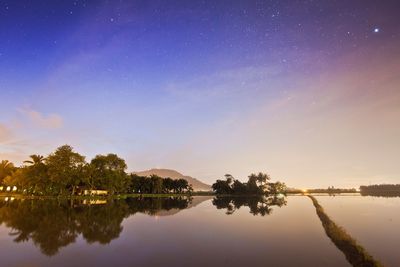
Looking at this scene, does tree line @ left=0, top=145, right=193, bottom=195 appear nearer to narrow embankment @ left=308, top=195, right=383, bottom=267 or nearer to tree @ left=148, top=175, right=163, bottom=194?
tree @ left=148, top=175, right=163, bottom=194

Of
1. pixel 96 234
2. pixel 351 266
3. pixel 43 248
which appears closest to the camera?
pixel 351 266

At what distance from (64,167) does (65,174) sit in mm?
2192

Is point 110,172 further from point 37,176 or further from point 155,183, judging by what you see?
point 155,183

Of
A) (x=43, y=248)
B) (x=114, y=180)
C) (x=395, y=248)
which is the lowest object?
(x=395, y=248)

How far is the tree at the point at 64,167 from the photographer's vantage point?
97438 mm

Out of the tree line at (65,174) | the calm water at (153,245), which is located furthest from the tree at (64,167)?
the calm water at (153,245)

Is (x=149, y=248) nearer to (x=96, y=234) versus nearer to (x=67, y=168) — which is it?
(x=96, y=234)

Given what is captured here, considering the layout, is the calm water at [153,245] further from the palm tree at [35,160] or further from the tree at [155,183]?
the tree at [155,183]

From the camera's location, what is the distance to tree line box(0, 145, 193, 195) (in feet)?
324

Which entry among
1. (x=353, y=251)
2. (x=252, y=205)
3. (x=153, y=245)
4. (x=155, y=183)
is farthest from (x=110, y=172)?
(x=353, y=251)

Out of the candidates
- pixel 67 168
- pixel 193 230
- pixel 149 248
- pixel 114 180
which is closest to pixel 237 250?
pixel 149 248

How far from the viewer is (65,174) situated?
9806cm

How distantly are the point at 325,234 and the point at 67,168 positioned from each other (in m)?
82.4

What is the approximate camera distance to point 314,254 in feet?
90.1
